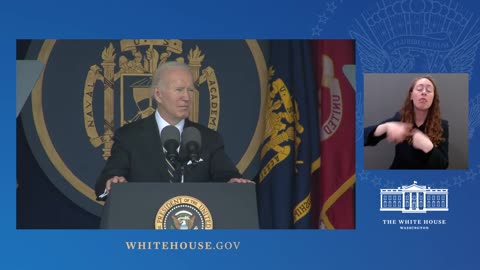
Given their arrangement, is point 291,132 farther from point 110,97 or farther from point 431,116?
point 110,97

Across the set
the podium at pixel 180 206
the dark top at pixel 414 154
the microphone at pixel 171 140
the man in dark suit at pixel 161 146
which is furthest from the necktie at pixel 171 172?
the dark top at pixel 414 154

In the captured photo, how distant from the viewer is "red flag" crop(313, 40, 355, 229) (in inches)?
317

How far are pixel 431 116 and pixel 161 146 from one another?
6.38 feet

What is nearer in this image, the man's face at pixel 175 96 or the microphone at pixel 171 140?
the microphone at pixel 171 140

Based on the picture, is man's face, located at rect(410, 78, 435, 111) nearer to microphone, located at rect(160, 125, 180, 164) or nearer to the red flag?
the red flag

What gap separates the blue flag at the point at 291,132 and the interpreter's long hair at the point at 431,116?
64 centimetres

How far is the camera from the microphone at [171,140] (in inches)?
292

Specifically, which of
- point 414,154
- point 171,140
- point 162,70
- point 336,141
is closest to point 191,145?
point 171,140

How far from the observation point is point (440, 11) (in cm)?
802

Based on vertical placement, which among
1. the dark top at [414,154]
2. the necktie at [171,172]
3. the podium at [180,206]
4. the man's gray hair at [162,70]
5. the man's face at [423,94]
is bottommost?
the podium at [180,206]

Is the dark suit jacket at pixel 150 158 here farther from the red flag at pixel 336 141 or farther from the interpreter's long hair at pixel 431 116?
the interpreter's long hair at pixel 431 116

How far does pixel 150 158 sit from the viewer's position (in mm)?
8000

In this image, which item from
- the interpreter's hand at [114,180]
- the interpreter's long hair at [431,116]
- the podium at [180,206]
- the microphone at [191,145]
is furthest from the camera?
→ the interpreter's long hair at [431,116]

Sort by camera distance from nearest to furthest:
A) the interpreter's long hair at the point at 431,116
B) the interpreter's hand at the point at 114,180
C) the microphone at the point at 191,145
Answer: the microphone at the point at 191,145
the interpreter's hand at the point at 114,180
the interpreter's long hair at the point at 431,116
